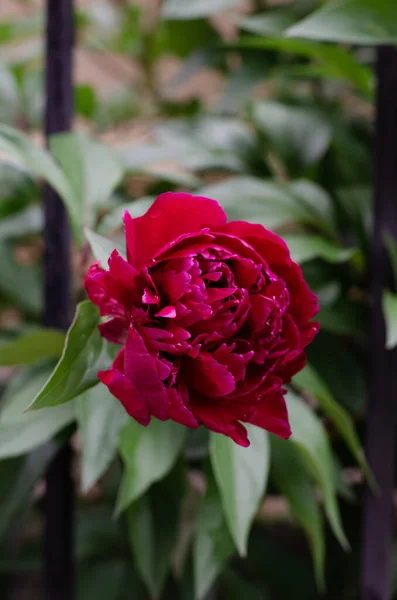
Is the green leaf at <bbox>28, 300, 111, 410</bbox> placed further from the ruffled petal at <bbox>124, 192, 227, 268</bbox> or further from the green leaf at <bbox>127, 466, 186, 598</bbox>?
the green leaf at <bbox>127, 466, 186, 598</bbox>

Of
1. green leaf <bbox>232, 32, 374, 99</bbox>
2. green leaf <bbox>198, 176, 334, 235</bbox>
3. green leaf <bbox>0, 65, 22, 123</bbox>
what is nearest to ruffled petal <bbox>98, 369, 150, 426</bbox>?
green leaf <bbox>198, 176, 334, 235</bbox>

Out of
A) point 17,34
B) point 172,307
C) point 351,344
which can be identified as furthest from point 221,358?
point 17,34

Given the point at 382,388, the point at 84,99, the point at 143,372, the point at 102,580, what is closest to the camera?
the point at 143,372

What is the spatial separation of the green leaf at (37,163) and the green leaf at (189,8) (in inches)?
5.4

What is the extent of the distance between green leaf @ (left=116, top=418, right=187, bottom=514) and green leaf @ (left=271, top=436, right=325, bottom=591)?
86 millimetres

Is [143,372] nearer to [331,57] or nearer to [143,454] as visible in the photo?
[143,454]

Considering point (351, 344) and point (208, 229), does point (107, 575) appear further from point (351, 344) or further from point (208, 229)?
point (208, 229)

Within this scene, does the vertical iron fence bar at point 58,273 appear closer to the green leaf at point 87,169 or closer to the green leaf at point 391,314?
the green leaf at point 87,169

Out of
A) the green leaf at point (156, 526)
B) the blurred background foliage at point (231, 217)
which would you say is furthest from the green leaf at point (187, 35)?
the green leaf at point (156, 526)

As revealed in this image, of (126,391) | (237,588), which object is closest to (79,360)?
(126,391)

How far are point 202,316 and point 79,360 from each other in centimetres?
6

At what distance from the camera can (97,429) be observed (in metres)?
0.32

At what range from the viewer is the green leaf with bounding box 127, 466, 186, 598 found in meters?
0.39

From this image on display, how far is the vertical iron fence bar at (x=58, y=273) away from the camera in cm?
41
